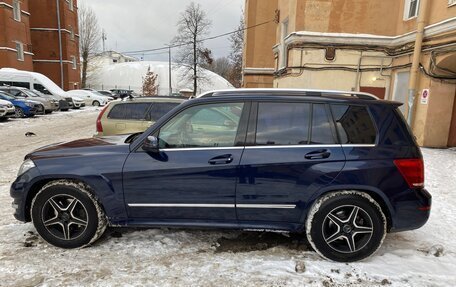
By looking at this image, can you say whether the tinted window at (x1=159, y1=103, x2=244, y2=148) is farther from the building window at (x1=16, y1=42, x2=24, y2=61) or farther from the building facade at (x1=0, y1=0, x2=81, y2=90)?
the building facade at (x1=0, y1=0, x2=81, y2=90)

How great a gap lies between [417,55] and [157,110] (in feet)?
27.1

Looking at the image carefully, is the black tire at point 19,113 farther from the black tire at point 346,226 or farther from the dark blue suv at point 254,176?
the black tire at point 346,226

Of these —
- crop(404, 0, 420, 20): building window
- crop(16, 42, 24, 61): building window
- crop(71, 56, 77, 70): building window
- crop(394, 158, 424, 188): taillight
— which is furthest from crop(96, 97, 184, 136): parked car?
crop(71, 56, 77, 70): building window

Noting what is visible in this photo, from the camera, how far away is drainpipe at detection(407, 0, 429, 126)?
386 inches

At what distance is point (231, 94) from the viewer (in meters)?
3.52

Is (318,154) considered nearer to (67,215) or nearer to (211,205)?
(211,205)

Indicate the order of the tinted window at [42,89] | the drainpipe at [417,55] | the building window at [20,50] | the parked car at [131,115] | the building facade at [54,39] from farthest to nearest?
the building facade at [54,39] < the building window at [20,50] < the tinted window at [42,89] < the drainpipe at [417,55] < the parked car at [131,115]

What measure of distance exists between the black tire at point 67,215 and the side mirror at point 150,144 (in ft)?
2.60

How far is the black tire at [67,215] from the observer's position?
3.39m

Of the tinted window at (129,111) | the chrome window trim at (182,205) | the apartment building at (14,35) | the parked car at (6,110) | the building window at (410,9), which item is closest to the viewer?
the chrome window trim at (182,205)

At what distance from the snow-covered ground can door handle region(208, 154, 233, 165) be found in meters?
1.01

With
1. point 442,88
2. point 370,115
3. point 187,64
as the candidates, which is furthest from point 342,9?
point 187,64

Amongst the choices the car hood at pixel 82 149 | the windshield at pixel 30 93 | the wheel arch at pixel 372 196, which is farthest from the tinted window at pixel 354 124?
the windshield at pixel 30 93

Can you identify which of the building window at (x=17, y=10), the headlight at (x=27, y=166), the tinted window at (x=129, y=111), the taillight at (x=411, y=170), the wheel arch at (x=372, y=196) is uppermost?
the building window at (x=17, y=10)
